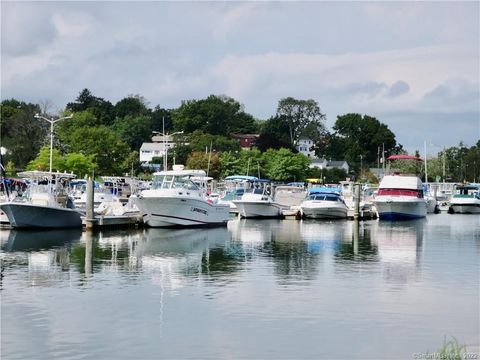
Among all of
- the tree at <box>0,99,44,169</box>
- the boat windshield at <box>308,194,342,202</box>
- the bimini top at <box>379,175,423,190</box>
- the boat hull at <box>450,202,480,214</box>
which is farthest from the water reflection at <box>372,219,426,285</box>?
the tree at <box>0,99,44,169</box>

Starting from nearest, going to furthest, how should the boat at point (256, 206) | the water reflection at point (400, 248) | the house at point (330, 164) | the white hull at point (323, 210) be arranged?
the water reflection at point (400, 248) < the white hull at point (323, 210) < the boat at point (256, 206) < the house at point (330, 164)

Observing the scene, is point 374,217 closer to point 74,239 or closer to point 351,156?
point 74,239

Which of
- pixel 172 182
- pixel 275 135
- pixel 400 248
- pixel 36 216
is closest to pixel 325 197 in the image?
pixel 172 182

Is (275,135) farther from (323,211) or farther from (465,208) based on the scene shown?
(323,211)

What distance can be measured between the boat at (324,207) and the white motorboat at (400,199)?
3.48 metres

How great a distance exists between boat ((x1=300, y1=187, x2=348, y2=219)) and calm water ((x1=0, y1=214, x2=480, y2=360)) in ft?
83.3

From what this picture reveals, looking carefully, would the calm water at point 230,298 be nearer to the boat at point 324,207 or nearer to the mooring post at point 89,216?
the mooring post at point 89,216

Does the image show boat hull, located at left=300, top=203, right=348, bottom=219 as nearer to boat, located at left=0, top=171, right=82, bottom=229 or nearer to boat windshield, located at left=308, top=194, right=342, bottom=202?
boat windshield, located at left=308, top=194, right=342, bottom=202

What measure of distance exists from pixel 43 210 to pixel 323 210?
3026 centimetres

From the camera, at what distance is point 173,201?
2238 inches

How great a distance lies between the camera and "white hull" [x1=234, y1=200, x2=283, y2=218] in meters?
76.1

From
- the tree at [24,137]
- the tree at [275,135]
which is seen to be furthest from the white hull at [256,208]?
the tree at [275,135]

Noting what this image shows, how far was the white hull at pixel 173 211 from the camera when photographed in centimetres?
5666

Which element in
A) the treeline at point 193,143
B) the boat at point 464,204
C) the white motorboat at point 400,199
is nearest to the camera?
the white motorboat at point 400,199
